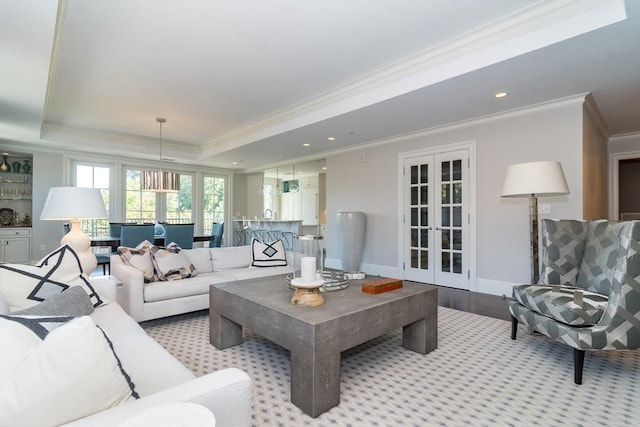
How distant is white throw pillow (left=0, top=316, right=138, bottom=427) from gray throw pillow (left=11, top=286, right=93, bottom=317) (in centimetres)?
76

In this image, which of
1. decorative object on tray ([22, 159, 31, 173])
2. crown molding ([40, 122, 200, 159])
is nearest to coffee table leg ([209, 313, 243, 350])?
crown molding ([40, 122, 200, 159])

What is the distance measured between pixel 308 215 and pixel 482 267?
6.24 metres

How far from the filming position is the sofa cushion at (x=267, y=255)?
404 centimetres

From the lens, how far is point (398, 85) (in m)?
3.60

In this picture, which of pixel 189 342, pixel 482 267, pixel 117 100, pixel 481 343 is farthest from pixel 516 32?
pixel 117 100

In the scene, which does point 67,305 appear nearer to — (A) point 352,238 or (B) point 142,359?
(B) point 142,359

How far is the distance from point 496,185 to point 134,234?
16.3 ft

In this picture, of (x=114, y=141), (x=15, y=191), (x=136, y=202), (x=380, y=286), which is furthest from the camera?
(x=136, y=202)

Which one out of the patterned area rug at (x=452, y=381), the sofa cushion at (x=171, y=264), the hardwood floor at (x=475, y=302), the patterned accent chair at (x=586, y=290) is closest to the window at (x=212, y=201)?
the sofa cushion at (x=171, y=264)

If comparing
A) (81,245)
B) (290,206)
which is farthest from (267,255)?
(290,206)

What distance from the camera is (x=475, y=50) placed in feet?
9.75

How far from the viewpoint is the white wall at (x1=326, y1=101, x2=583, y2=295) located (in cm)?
380

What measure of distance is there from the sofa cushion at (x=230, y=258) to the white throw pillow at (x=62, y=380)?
3053 mm

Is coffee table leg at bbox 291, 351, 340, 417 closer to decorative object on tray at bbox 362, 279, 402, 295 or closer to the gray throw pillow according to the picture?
decorative object on tray at bbox 362, 279, 402, 295
